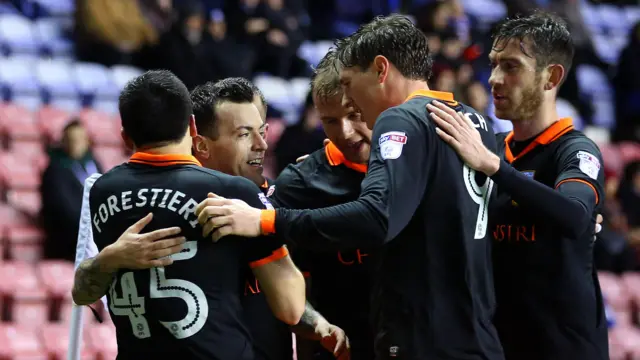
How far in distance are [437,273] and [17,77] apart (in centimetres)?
814

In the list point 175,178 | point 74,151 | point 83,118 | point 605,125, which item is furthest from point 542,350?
point 605,125

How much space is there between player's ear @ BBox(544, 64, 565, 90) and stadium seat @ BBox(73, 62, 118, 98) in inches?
286

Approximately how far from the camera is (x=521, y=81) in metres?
4.57

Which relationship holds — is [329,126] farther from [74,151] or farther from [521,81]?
[74,151]

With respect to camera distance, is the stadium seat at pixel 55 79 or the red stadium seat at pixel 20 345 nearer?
the red stadium seat at pixel 20 345

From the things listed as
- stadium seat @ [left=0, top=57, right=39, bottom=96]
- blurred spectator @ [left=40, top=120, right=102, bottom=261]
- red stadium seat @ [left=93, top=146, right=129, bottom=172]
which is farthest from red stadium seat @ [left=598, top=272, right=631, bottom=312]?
stadium seat @ [left=0, top=57, right=39, bottom=96]

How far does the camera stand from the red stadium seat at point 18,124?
10.1 metres

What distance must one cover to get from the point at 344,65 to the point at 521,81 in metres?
1.02

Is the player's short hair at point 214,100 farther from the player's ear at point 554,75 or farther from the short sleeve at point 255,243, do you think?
the player's ear at point 554,75

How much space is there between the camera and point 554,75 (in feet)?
15.2

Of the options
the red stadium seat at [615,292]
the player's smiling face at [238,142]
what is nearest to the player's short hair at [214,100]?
the player's smiling face at [238,142]

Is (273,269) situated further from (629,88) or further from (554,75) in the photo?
(629,88)

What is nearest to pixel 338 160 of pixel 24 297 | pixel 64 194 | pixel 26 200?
pixel 24 297

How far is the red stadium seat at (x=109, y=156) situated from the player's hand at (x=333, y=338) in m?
6.29
